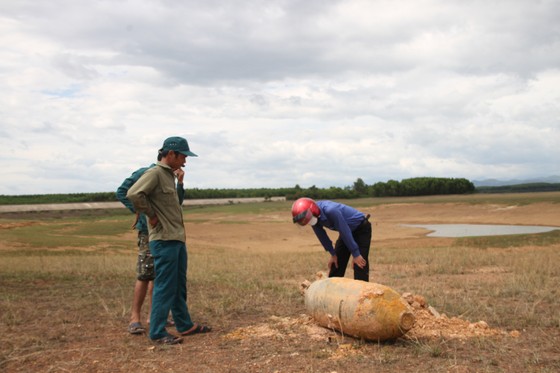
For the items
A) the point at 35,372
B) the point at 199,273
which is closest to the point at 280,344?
the point at 35,372

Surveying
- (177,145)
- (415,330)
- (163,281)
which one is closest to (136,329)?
(163,281)

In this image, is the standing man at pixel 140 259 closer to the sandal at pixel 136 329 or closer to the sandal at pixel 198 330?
the sandal at pixel 136 329

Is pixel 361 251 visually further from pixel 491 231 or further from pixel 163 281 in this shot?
pixel 491 231

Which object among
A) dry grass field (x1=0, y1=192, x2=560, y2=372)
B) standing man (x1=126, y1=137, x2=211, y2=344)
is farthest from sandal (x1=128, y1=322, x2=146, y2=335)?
standing man (x1=126, y1=137, x2=211, y2=344)

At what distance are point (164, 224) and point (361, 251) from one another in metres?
2.93

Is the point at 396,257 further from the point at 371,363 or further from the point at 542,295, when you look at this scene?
the point at 371,363

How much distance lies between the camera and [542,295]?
966 centimetres

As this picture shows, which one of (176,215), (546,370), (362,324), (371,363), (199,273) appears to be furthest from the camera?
(199,273)

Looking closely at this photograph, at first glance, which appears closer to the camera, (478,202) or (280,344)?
(280,344)

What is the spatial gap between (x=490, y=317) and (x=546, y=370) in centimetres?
271

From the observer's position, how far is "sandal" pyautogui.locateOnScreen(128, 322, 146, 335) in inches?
291

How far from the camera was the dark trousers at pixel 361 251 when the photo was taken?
25.5 ft

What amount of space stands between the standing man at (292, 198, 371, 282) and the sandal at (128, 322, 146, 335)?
8.62 ft

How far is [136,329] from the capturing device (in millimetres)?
7395
